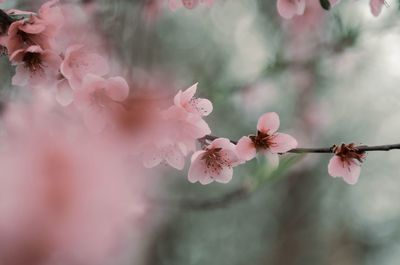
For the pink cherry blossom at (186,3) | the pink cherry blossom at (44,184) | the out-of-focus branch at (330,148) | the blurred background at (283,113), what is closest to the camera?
the out-of-focus branch at (330,148)

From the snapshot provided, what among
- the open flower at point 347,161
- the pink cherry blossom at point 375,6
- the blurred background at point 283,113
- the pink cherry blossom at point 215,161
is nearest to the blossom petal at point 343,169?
the open flower at point 347,161

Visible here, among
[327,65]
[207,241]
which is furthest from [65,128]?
[207,241]

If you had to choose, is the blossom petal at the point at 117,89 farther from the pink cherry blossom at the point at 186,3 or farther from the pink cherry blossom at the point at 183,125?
the pink cherry blossom at the point at 186,3

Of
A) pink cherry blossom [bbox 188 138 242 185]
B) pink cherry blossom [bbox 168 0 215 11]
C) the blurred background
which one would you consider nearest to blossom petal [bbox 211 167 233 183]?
pink cherry blossom [bbox 188 138 242 185]

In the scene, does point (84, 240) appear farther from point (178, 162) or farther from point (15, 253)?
point (178, 162)

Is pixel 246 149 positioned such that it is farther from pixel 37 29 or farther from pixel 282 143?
pixel 37 29

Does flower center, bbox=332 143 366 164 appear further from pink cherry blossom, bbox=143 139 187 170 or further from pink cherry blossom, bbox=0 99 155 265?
pink cherry blossom, bbox=0 99 155 265
